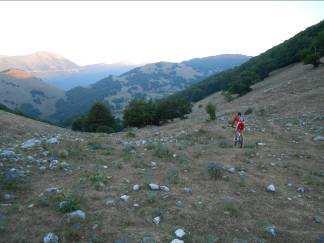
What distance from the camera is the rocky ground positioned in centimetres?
1093

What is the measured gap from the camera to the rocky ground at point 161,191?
1093cm

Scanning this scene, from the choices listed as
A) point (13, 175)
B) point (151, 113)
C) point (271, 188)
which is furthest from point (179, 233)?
point (151, 113)

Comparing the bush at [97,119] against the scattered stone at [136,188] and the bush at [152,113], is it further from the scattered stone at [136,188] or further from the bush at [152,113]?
the scattered stone at [136,188]

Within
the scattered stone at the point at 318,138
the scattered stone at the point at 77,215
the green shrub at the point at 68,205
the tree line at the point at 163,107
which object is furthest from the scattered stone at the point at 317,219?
the tree line at the point at 163,107

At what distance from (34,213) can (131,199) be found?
322 cm

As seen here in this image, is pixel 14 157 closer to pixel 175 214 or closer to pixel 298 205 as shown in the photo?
pixel 175 214

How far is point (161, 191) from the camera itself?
13.7 metres

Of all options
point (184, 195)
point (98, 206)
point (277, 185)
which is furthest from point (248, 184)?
point (98, 206)

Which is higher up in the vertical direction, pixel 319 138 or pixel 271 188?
pixel 271 188

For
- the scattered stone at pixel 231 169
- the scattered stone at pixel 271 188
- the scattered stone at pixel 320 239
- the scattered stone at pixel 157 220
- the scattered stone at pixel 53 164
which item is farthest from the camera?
the scattered stone at pixel 231 169

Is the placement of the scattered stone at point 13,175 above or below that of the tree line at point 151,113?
above

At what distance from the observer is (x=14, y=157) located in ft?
53.8

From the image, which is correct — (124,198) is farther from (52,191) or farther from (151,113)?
(151,113)

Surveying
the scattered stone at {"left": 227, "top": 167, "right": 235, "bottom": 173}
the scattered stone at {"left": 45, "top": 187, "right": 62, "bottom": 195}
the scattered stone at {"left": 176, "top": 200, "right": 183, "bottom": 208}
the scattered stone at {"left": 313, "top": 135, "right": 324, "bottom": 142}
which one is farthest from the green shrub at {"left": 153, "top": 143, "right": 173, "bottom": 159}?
the scattered stone at {"left": 313, "top": 135, "right": 324, "bottom": 142}
